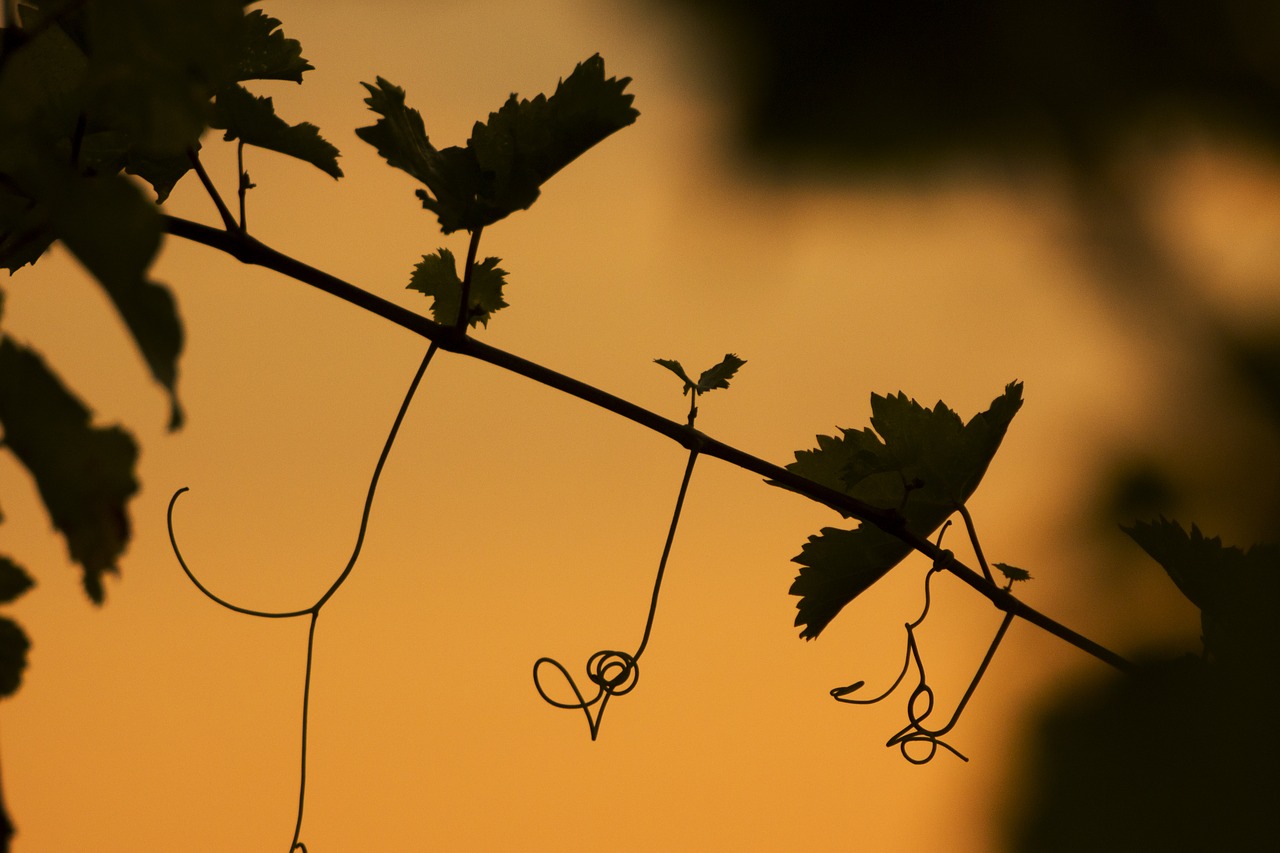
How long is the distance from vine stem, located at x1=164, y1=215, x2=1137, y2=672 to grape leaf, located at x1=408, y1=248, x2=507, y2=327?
0.10 metres

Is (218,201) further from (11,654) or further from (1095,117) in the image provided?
(1095,117)

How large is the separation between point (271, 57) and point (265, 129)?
0.04 meters

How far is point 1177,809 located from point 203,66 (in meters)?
0.15

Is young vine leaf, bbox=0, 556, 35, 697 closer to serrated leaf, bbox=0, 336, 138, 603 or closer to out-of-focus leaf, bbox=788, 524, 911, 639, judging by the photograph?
serrated leaf, bbox=0, 336, 138, 603

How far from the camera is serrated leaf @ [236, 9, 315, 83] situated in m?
0.31

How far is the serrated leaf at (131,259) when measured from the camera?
0.13 meters

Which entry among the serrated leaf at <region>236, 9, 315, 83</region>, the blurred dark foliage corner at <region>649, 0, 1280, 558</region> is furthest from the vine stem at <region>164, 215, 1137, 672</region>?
the blurred dark foliage corner at <region>649, 0, 1280, 558</region>

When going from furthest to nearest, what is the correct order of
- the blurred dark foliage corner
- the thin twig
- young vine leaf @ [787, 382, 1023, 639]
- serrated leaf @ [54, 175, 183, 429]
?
the blurred dark foliage corner < young vine leaf @ [787, 382, 1023, 639] < the thin twig < serrated leaf @ [54, 175, 183, 429]

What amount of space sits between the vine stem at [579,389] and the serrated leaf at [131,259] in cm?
8

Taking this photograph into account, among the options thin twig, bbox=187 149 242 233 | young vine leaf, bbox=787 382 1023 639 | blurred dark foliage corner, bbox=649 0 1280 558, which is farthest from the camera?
blurred dark foliage corner, bbox=649 0 1280 558

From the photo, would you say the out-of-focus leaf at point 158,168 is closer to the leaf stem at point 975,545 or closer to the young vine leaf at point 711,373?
the young vine leaf at point 711,373

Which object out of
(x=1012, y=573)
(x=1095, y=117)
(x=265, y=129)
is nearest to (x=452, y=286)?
(x=265, y=129)

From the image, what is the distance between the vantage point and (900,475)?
341 mm

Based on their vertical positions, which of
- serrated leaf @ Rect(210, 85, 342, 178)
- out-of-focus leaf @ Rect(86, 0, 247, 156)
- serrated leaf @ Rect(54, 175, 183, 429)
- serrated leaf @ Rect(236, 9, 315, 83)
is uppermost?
serrated leaf @ Rect(236, 9, 315, 83)
